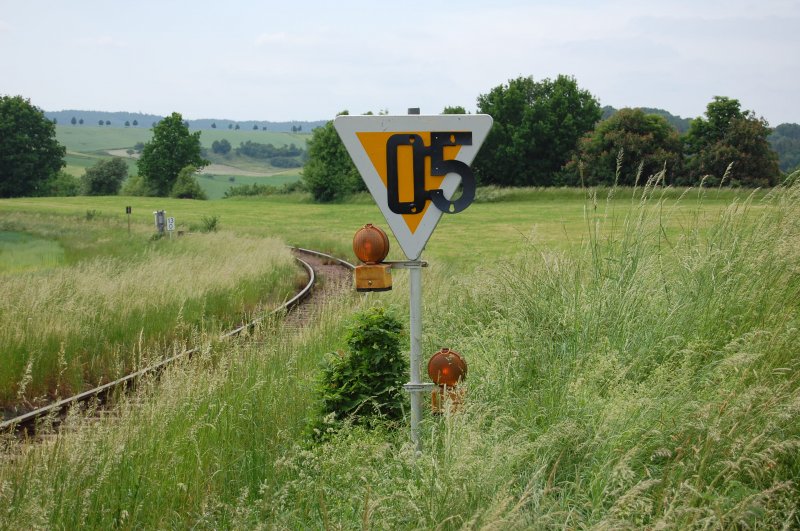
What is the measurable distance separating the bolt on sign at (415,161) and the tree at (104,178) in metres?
111

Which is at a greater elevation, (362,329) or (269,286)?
(362,329)

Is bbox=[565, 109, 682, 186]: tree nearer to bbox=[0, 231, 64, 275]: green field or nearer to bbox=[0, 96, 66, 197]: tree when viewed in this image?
bbox=[0, 231, 64, 275]: green field

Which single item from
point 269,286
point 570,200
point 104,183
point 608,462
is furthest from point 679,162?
point 104,183

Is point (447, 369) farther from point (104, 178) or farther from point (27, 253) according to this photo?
point (104, 178)

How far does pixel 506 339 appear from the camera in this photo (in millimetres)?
6445

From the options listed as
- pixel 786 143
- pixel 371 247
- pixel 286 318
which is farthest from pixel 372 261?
pixel 786 143

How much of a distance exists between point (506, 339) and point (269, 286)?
1264 cm

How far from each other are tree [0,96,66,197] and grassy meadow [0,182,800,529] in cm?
10483

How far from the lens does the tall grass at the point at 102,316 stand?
9.52 metres

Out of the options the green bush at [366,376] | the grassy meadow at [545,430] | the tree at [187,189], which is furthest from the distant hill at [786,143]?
the green bush at [366,376]

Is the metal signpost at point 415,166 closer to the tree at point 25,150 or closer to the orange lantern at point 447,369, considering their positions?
the orange lantern at point 447,369

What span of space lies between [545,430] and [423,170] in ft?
5.35

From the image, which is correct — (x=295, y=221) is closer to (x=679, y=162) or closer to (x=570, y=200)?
(x=570, y=200)

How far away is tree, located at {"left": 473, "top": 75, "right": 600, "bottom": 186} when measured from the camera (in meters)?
82.3
